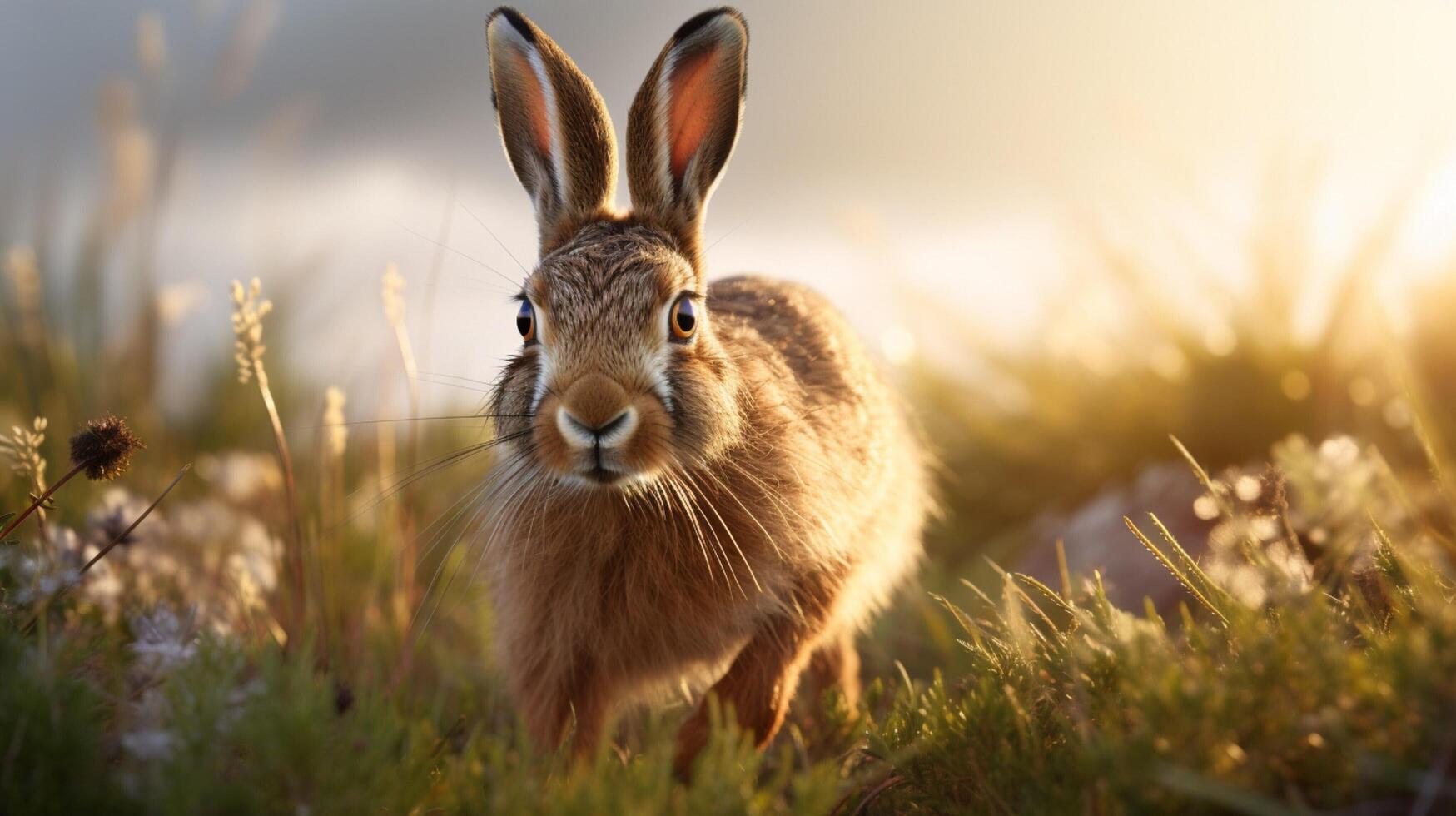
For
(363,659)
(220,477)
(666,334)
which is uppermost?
(666,334)

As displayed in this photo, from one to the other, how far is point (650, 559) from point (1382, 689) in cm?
207

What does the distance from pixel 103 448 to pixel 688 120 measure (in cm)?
224

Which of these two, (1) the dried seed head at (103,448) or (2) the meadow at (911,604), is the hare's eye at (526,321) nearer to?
(2) the meadow at (911,604)

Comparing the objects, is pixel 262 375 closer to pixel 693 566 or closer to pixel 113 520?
pixel 113 520

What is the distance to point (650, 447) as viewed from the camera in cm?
291

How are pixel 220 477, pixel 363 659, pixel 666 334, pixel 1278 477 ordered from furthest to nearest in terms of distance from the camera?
pixel 220 477, pixel 363 659, pixel 666 334, pixel 1278 477

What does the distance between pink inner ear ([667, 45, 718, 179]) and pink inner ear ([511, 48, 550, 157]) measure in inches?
18.9

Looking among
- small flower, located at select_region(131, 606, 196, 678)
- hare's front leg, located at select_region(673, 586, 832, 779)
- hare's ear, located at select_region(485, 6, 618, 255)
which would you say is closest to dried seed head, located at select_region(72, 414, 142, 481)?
small flower, located at select_region(131, 606, 196, 678)

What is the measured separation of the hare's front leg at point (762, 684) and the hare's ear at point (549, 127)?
1.69m

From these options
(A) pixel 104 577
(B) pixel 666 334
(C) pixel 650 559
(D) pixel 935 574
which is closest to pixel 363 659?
(A) pixel 104 577

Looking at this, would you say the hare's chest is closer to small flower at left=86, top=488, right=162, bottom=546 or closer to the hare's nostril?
the hare's nostril

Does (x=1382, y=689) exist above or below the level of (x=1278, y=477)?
below

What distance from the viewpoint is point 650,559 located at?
11.2ft

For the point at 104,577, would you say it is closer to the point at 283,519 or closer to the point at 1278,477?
the point at 283,519
